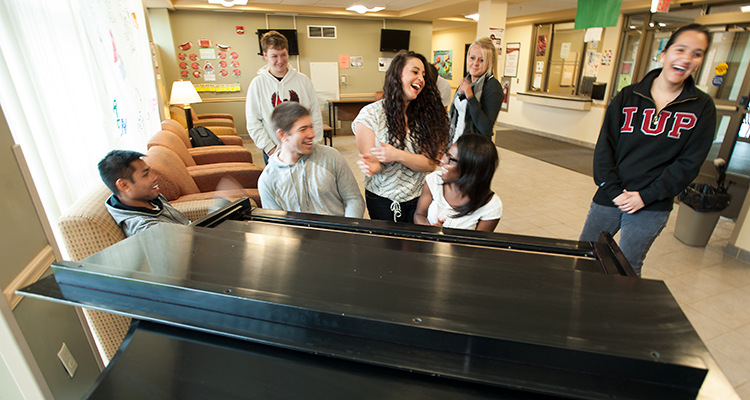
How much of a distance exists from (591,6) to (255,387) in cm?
486

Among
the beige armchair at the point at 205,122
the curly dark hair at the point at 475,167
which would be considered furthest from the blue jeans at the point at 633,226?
the beige armchair at the point at 205,122

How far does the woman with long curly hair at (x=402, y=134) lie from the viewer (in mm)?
1661

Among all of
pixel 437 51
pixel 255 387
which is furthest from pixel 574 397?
pixel 437 51

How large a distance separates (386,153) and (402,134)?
6.3 inches

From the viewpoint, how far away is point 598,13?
385 centimetres

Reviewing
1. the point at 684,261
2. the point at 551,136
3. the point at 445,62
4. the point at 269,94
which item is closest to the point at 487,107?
the point at 269,94

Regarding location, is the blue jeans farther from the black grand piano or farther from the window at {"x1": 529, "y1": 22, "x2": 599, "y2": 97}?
the window at {"x1": 529, "y1": 22, "x2": 599, "y2": 97}

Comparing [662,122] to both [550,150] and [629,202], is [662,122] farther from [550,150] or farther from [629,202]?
[550,150]

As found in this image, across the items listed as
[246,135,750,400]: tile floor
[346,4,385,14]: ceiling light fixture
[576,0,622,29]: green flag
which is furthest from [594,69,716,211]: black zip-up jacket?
[346,4,385,14]: ceiling light fixture

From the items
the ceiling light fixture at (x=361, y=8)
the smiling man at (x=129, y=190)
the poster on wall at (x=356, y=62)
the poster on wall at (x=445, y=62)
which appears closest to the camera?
the smiling man at (x=129, y=190)

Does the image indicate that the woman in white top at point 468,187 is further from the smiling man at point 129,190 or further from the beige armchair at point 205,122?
the beige armchair at point 205,122

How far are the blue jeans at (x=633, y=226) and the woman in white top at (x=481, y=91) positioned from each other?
949 mm

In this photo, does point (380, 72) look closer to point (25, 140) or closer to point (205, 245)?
point (25, 140)

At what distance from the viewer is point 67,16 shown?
198 centimetres
